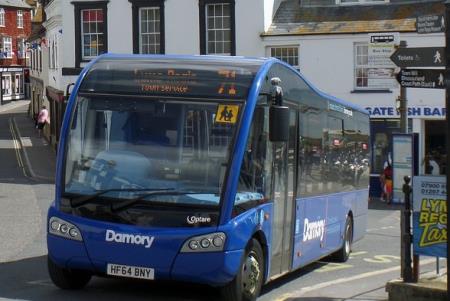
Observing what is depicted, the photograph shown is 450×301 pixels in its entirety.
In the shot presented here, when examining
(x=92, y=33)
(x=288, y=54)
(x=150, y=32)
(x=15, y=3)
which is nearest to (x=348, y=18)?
(x=288, y=54)

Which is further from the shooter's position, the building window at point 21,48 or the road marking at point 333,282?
the building window at point 21,48

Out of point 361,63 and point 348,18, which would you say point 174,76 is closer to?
point 361,63

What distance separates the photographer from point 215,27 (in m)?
29.4

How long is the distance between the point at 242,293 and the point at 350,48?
20511mm

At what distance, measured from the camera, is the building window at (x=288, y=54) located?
2881 centimetres

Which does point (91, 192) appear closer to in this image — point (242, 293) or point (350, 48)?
point (242, 293)

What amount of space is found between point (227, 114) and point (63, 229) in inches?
86.1

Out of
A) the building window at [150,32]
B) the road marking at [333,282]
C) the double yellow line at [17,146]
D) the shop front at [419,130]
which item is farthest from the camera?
the double yellow line at [17,146]

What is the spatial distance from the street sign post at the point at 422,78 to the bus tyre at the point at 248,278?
2455mm

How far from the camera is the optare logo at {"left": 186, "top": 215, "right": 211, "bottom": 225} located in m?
8.21

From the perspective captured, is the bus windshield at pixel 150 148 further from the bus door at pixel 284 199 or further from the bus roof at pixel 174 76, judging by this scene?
the bus door at pixel 284 199

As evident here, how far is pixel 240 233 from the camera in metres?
8.34

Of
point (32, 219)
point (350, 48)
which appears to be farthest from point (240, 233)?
point (350, 48)

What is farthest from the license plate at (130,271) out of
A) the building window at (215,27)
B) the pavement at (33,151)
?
the building window at (215,27)
